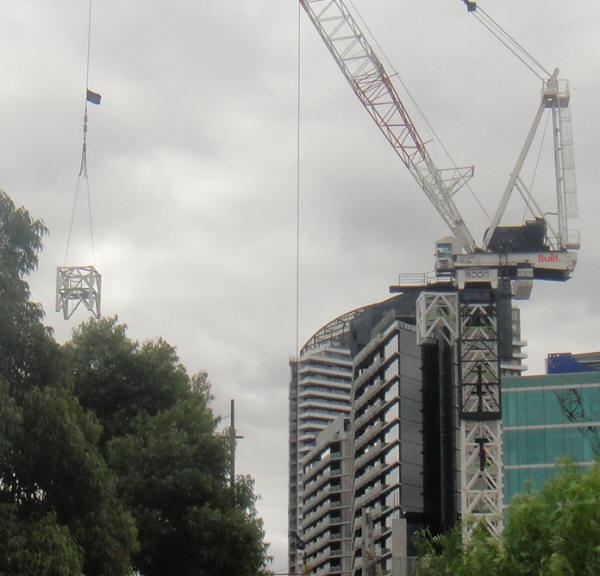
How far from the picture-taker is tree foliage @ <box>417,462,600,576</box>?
3888 centimetres

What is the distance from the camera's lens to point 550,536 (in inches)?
1662

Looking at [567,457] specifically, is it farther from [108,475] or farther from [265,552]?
[108,475]

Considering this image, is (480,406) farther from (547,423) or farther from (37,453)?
(37,453)

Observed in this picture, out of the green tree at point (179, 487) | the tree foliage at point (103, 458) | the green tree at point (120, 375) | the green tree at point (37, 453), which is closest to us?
the green tree at point (37, 453)

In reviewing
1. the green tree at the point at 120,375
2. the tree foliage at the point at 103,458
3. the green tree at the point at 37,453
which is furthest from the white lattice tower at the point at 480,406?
the green tree at the point at 37,453

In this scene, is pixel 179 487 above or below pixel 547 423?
below

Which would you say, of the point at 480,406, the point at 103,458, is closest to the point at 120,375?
the point at 103,458

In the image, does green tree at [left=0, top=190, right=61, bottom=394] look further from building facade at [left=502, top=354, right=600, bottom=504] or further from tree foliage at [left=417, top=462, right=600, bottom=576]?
building facade at [left=502, top=354, right=600, bottom=504]

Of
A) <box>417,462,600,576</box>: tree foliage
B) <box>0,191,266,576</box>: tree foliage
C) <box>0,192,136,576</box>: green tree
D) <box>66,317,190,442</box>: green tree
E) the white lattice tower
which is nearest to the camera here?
<box>0,192,136,576</box>: green tree

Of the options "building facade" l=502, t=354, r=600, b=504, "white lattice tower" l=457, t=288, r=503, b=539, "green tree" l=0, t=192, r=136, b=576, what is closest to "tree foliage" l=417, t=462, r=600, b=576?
"green tree" l=0, t=192, r=136, b=576

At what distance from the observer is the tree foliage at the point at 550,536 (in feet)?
128

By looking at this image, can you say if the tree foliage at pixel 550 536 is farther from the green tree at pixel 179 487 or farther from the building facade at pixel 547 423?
the building facade at pixel 547 423

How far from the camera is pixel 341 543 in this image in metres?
199

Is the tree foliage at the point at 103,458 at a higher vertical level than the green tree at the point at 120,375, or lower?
lower
